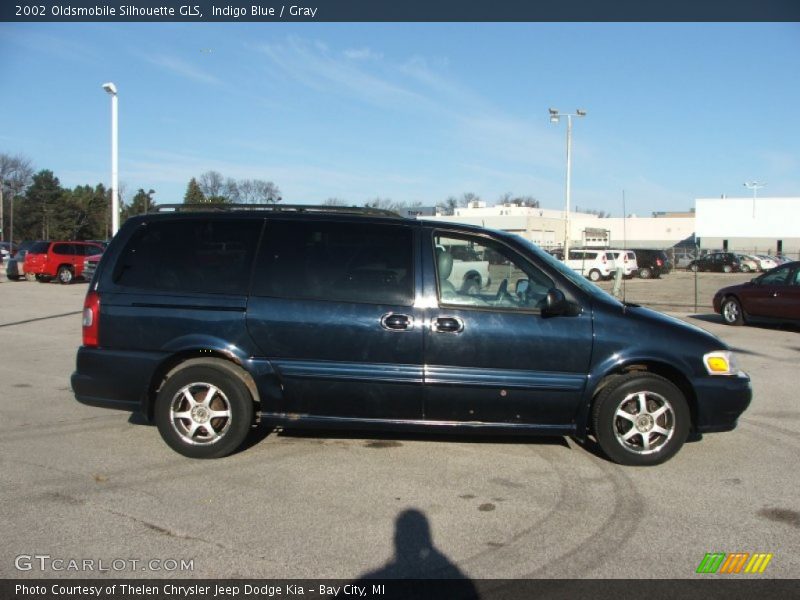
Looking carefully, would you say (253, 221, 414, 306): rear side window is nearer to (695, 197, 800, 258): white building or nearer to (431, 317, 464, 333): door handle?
(431, 317, 464, 333): door handle

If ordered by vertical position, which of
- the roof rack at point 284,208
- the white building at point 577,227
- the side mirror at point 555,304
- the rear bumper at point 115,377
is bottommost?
the rear bumper at point 115,377

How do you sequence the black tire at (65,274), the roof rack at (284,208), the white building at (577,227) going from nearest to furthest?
1. the roof rack at (284,208)
2. the black tire at (65,274)
3. the white building at (577,227)

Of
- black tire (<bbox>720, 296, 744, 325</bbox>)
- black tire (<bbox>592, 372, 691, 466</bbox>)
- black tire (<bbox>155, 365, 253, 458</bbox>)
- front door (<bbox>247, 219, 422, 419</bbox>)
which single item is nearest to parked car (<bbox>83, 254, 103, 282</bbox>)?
black tire (<bbox>720, 296, 744, 325</bbox>)

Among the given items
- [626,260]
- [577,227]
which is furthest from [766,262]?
[577,227]

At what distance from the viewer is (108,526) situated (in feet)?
12.6

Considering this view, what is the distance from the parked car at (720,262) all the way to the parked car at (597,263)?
11710 mm

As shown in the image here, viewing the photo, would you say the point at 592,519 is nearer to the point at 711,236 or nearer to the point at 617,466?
the point at 617,466

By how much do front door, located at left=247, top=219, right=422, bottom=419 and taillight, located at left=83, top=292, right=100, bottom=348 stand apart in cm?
126

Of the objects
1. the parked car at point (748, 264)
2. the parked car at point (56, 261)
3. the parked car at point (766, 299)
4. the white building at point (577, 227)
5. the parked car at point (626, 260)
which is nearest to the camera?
the parked car at point (766, 299)

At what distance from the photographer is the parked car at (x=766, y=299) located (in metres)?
13.1

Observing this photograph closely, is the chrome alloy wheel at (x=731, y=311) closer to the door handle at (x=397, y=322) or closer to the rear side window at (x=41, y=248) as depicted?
the door handle at (x=397, y=322)

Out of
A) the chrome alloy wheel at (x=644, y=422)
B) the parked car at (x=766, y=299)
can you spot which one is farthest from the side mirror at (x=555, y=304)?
the parked car at (x=766, y=299)

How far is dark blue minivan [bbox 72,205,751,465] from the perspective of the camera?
4.85 metres

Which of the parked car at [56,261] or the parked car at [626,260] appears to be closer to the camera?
the parked car at [56,261]
